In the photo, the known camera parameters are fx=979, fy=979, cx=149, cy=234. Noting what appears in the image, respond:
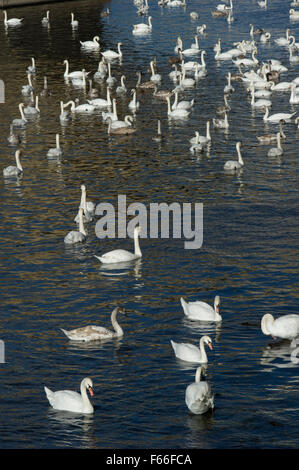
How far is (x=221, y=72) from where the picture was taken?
71.1m

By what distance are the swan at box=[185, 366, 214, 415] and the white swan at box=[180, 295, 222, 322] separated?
18.2 ft

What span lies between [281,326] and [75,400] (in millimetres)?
6962

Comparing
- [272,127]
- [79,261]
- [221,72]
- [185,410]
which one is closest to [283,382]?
[185,410]

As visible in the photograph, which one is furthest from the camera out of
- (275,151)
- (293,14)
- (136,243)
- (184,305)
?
(293,14)

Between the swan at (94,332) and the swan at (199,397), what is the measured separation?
5.21 meters

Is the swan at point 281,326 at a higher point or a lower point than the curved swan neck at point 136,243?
lower

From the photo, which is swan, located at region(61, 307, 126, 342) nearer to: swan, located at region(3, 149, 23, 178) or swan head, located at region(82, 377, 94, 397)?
swan head, located at region(82, 377, 94, 397)

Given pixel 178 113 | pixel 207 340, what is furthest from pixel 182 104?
pixel 207 340

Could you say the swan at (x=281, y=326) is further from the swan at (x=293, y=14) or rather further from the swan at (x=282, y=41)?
the swan at (x=293, y=14)

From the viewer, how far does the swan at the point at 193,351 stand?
87.3 feet

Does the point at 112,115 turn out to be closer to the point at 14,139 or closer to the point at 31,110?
the point at 31,110

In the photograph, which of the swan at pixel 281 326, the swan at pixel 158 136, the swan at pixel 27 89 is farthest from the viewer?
the swan at pixel 27 89

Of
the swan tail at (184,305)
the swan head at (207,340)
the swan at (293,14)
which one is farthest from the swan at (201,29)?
the swan head at (207,340)

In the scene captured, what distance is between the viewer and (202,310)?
29.3m
